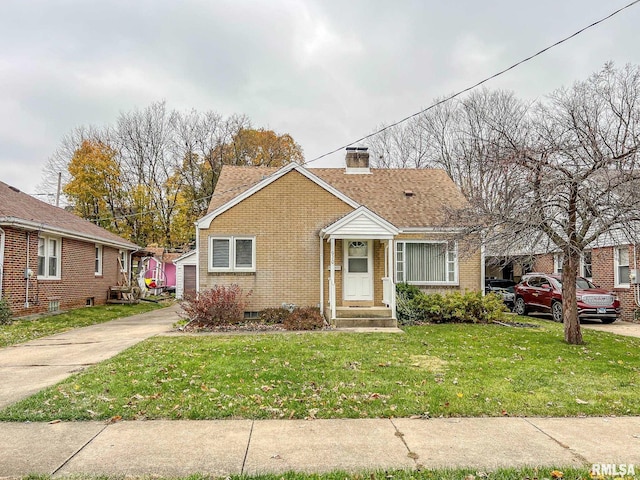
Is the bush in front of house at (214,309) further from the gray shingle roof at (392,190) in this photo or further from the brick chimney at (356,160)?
the brick chimney at (356,160)

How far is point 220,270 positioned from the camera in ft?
46.8

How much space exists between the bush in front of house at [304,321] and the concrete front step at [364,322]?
57cm

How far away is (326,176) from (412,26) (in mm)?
8584

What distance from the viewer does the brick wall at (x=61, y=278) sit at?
46.8ft

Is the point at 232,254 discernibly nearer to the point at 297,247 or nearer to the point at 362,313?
the point at 297,247

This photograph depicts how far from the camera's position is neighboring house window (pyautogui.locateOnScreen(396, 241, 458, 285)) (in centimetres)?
1582

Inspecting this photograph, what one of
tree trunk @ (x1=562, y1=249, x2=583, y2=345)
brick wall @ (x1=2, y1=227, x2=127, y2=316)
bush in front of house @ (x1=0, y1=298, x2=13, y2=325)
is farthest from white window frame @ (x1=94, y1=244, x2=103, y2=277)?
tree trunk @ (x1=562, y1=249, x2=583, y2=345)

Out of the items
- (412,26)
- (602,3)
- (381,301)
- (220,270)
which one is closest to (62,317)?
(220,270)

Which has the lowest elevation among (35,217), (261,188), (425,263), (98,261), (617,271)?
(617,271)

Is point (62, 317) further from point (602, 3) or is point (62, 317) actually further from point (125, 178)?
point (125, 178)

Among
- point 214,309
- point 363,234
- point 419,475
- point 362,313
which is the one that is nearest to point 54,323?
point 214,309

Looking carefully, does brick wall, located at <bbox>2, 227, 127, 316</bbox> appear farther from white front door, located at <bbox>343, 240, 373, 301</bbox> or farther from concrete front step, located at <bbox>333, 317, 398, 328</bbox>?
white front door, located at <bbox>343, 240, 373, 301</bbox>

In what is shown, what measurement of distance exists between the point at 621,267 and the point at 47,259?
22.0 meters

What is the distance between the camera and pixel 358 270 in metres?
14.8
